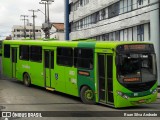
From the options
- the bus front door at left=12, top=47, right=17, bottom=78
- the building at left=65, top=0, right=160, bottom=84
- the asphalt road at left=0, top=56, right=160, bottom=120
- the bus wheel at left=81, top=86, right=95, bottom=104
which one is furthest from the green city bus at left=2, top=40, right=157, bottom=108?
the building at left=65, top=0, right=160, bottom=84

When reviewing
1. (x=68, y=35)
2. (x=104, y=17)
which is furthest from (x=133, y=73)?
(x=68, y=35)

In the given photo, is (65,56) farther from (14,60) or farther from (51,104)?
(14,60)

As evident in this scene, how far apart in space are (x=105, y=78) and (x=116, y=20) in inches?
1069

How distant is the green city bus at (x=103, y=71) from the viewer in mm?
15164

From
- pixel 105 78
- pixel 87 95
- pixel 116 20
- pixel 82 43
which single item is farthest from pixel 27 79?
pixel 116 20

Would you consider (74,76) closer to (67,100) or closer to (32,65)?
(67,100)

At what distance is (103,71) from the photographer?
1580 centimetres

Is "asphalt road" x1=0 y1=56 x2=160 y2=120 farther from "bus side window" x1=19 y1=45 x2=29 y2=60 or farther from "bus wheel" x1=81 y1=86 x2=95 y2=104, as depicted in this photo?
"bus side window" x1=19 y1=45 x2=29 y2=60

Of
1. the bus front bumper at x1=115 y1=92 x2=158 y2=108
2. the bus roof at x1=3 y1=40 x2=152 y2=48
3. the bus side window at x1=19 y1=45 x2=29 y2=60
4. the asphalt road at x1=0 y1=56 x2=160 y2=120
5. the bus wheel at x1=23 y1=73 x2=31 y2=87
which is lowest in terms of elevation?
the asphalt road at x1=0 y1=56 x2=160 y2=120

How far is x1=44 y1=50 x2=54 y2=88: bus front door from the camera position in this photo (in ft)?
65.6

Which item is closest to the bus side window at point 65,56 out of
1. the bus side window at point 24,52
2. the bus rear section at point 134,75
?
the bus rear section at point 134,75

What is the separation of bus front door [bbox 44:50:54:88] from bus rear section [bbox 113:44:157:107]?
18.7 ft

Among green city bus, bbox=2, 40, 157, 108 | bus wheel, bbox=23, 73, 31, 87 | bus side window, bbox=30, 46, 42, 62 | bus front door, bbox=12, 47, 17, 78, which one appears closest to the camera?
green city bus, bbox=2, 40, 157, 108

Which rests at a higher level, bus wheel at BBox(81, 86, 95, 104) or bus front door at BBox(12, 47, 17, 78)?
bus front door at BBox(12, 47, 17, 78)
